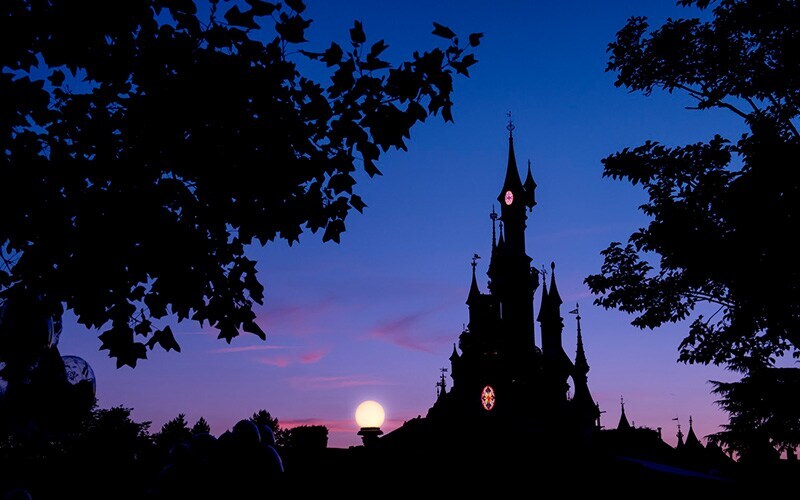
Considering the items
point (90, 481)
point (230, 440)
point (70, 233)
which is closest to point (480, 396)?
point (90, 481)

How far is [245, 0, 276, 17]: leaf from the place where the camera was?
5816 mm

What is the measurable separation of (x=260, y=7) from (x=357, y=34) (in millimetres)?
946

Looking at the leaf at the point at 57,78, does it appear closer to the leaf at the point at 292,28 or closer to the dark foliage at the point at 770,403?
the leaf at the point at 292,28

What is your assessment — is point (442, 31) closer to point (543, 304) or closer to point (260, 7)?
point (260, 7)

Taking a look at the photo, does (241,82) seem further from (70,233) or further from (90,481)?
(90,481)

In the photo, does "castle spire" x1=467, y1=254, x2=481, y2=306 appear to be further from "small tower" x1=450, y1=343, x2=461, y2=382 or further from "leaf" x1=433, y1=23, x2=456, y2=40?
"leaf" x1=433, y1=23, x2=456, y2=40

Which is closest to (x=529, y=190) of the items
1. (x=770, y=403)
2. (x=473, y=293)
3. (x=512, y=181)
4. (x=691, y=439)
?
(x=512, y=181)

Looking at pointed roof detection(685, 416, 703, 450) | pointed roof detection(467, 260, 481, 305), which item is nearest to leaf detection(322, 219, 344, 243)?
pointed roof detection(467, 260, 481, 305)

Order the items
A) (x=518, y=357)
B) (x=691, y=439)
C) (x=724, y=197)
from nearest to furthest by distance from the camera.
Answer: (x=724, y=197) < (x=518, y=357) < (x=691, y=439)

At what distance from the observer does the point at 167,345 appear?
6.01 meters

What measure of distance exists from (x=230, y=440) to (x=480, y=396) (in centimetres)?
5344

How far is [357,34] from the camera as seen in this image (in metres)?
5.73

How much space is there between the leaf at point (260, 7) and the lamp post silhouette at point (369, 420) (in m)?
9.15

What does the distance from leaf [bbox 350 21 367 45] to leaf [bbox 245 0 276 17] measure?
817 mm
